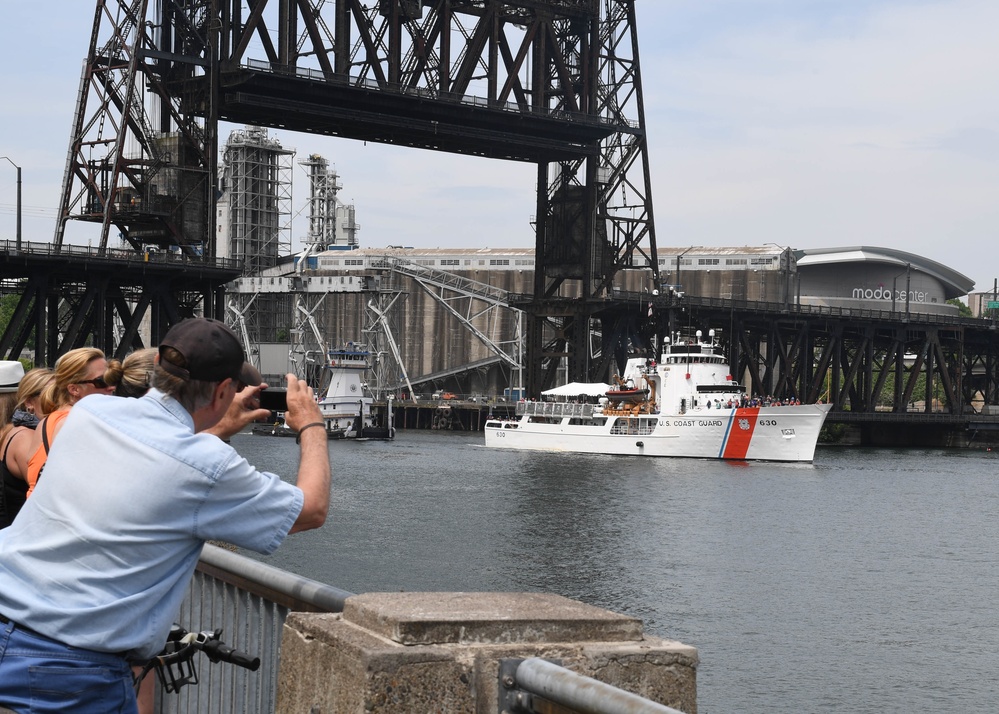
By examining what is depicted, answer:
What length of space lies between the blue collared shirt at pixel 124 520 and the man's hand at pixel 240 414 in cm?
47

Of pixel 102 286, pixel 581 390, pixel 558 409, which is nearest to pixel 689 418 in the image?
pixel 581 390

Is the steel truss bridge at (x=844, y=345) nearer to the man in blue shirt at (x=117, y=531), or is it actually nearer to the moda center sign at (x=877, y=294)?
the moda center sign at (x=877, y=294)

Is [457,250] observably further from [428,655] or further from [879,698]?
[428,655]

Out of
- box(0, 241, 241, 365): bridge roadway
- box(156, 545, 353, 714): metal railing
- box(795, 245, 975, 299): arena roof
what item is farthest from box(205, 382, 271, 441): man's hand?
box(795, 245, 975, 299): arena roof

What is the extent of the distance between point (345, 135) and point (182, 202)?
354 inches

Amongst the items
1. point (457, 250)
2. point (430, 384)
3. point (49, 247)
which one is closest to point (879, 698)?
point (49, 247)

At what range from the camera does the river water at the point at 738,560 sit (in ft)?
64.1

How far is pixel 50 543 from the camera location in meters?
3.50

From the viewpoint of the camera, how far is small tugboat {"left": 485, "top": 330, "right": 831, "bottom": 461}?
6316cm

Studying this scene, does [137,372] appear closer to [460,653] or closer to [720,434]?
[460,653]

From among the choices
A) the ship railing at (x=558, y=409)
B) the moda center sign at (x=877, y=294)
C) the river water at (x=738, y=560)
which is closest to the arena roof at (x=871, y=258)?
the moda center sign at (x=877, y=294)

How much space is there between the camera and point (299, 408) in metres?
3.89

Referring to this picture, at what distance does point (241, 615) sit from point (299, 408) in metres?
1.39

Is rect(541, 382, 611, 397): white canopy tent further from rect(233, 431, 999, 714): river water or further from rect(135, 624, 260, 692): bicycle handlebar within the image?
rect(135, 624, 260, 692): bicycle handlebar
